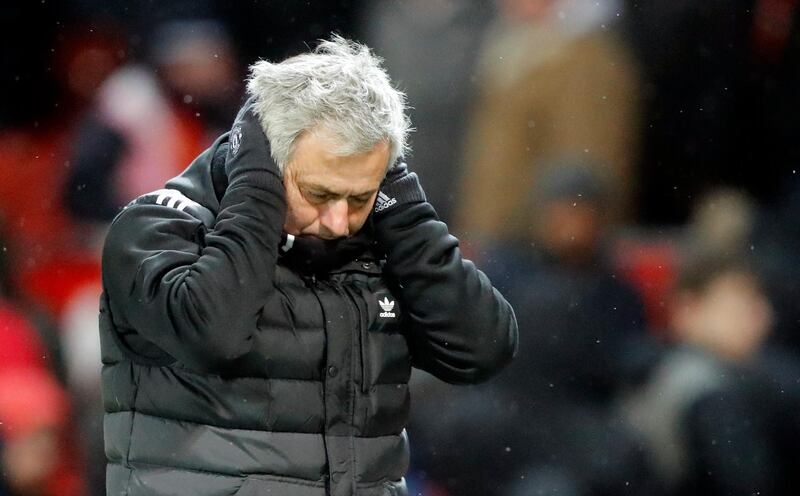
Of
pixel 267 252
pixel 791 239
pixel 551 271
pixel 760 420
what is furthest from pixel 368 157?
pixel 791 239

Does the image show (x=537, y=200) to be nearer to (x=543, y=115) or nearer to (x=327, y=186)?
(x=543, y=115)

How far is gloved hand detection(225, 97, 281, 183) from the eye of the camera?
1373 mm

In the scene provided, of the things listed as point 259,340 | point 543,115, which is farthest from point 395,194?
point 543,115

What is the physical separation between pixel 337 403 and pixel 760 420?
69.9 inches

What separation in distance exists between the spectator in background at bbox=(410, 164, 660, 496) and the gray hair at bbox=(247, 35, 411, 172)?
1.50 meters

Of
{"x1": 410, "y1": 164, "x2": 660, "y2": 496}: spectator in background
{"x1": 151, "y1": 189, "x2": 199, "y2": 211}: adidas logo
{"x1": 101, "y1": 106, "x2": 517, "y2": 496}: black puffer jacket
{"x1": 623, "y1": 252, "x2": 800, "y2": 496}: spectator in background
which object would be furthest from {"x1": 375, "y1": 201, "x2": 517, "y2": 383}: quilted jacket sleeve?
{"x1": 623, "y1": 252, "x2": 800, "y2": 496}: spectator in background

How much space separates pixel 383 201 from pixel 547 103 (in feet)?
6.18

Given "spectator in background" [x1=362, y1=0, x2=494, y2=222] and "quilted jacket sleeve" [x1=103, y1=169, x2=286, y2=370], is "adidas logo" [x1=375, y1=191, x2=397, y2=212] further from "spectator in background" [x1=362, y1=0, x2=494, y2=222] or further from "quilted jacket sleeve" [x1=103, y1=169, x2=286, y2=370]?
"spectator in background" [x1=362, y1=0, x2=494, y2=222]

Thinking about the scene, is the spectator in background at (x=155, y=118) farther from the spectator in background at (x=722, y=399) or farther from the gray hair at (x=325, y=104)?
the gray hair at (x=325, y=104)

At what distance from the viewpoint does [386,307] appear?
145 cm

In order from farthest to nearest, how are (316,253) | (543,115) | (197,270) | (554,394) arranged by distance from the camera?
1. (543,115)
2. (554,394)
3. (316,253)
4. (197,270)

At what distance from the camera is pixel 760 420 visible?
2887mm

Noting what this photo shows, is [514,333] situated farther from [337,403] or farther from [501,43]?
[501,43]

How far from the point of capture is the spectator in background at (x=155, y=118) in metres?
3.01
